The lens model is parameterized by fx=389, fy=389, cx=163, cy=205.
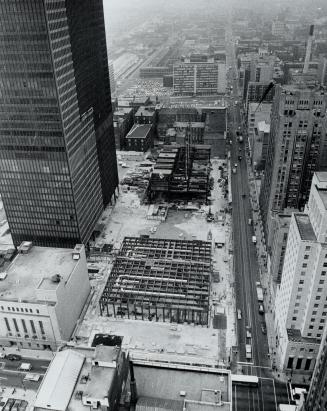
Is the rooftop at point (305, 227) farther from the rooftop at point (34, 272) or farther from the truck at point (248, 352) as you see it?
the rooftop at point (34, 272)

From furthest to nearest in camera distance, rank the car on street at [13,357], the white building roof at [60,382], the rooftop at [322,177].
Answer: the car on street at [13,357], the rooftop at [322,177], the white building roof at [60,382]

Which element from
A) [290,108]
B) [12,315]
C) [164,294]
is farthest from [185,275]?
[290,108]

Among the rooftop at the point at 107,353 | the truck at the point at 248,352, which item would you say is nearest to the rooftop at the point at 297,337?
the truck at the point at 248,352

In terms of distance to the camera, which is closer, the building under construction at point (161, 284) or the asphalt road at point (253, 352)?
the asphalt road at point (253, 352)

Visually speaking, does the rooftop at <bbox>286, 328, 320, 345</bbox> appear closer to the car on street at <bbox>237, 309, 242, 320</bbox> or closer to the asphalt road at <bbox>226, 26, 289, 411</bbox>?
the asphalt road at <bbox>226, 26, 289, 411</bbox>

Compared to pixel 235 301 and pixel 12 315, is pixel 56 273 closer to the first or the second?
pixel 12 315

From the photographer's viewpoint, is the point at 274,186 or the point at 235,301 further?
the point at 274,186

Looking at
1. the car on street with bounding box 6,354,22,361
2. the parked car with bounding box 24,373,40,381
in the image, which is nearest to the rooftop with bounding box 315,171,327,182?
the parked car with bounding box 24,373,40,381
